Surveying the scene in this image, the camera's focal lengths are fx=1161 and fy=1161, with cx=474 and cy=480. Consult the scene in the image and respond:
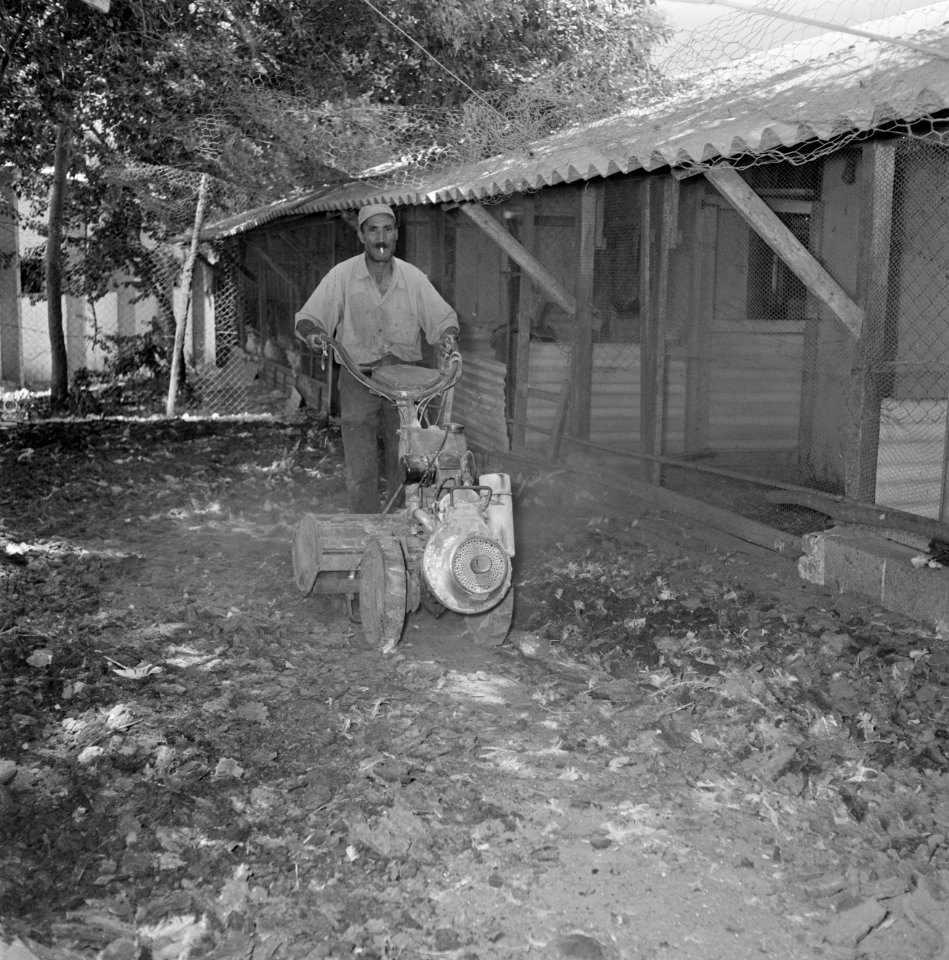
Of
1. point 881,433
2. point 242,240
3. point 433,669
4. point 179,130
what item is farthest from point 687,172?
point 242,240

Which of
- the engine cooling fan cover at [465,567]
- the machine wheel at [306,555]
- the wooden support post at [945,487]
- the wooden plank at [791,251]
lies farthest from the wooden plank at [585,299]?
the engine cooling fan cover at [465,567]

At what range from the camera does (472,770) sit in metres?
4.22

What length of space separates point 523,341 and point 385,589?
5.32 metres

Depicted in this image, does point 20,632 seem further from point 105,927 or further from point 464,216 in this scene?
point 464,216

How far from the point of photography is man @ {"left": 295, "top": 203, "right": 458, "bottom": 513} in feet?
21.4

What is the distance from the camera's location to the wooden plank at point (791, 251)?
6.52 metres

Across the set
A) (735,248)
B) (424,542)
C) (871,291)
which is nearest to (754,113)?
(871,291)

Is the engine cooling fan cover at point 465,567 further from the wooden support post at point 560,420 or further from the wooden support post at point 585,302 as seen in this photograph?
the wooden support post at point 560,420

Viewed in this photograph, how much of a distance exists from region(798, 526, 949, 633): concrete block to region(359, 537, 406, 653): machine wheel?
8.86 ft

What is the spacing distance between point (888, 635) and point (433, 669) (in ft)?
7.56

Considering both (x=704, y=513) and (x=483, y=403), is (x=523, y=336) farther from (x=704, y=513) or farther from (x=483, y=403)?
(x=704, y=513)

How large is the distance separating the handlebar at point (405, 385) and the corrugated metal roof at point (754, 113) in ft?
6.10

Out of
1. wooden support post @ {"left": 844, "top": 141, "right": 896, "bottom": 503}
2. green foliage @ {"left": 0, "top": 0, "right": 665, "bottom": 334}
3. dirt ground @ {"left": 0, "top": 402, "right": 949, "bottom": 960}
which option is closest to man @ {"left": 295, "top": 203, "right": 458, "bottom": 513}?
dirt ground @ {"left": 0, "top": 402, "right": 949, "bottom": 960}

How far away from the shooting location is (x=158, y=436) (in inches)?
519
